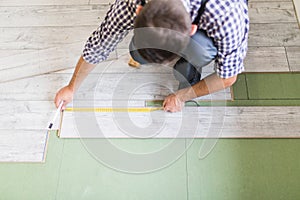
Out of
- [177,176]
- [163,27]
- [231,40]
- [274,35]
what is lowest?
[177,176]

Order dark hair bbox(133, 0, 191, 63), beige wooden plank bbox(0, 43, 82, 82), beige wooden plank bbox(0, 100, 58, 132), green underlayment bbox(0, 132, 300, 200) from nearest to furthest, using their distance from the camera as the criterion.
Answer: dark hair bbox(133, 0, 191, 63) → green underlayment bbox(0, 132, 300, 200) → beige wooden plank bbox(0, 100, 58, 132) → beige wooden plank bbox(0, 43, 82, 82)

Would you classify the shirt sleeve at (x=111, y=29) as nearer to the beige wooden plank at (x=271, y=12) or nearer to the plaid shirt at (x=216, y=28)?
the plaid shirt at (x=216, y=28)

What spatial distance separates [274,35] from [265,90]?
0.91 ft

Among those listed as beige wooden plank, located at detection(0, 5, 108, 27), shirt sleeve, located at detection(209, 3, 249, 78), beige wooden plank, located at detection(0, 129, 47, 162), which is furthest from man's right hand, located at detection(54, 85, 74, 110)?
shirt sleeve, located at detection(209, 3, 249, 78)

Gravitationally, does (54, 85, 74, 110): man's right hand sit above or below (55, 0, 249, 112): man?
below

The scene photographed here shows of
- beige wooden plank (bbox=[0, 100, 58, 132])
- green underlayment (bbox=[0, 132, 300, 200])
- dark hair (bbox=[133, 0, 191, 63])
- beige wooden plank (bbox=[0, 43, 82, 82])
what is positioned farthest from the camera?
beige wooden plank (bbox=[0, 43, 82, 82])

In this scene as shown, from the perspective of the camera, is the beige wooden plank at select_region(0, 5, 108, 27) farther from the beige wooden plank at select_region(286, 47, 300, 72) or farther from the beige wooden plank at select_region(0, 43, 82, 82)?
the beige wooden plank at select_region(286, 47, 300, 72)

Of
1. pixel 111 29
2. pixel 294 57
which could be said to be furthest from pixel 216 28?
pixel 294 57

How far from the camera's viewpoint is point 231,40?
723 millimetres

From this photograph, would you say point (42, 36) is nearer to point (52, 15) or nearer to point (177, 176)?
point (52, 15)

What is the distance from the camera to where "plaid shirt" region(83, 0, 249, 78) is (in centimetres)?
67

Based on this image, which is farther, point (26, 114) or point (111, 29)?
point (26, 114)

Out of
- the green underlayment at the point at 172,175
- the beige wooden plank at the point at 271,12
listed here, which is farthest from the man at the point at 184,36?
the beige wooden plank at the point at 271,12

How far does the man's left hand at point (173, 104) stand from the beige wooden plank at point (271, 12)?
0.53m
